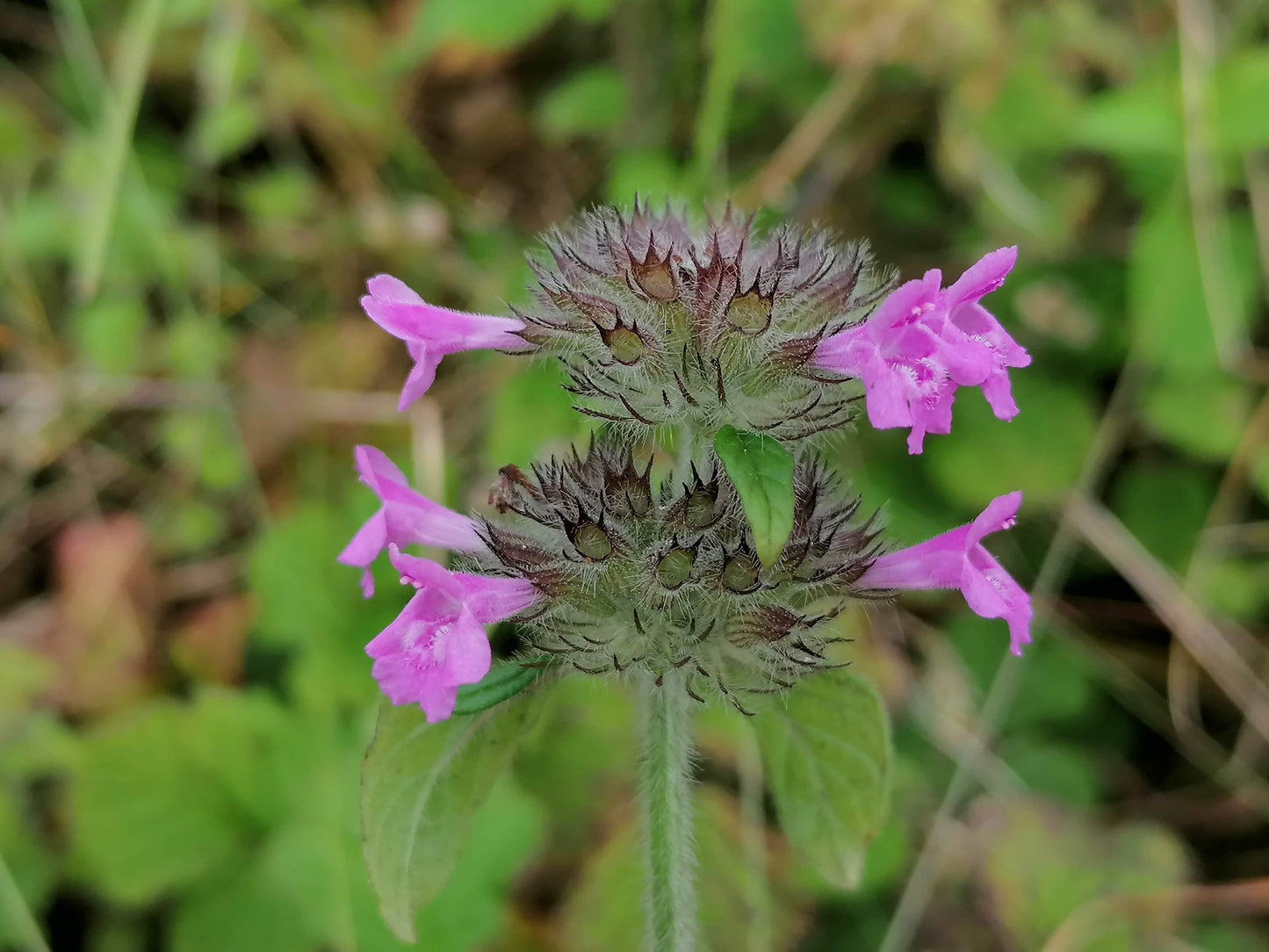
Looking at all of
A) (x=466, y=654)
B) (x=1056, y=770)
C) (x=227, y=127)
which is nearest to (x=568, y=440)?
(x=466, y=654)

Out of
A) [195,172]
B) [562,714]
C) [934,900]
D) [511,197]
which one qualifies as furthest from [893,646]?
[195,172]

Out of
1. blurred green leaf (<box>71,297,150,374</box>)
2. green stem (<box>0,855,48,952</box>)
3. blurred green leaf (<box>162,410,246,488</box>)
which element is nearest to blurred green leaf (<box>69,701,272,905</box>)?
green stem (<box>0,855,48,952</box>)

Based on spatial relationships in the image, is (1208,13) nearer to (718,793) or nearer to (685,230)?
(685,230)

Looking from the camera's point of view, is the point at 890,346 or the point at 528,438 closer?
the point at 890,346

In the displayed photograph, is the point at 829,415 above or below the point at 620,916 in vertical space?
above

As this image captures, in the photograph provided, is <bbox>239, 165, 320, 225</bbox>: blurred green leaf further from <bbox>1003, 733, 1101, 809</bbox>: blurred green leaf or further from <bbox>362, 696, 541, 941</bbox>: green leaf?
<bbox>1003, 733, 1101, 809</bbox>: blurred green leaf
